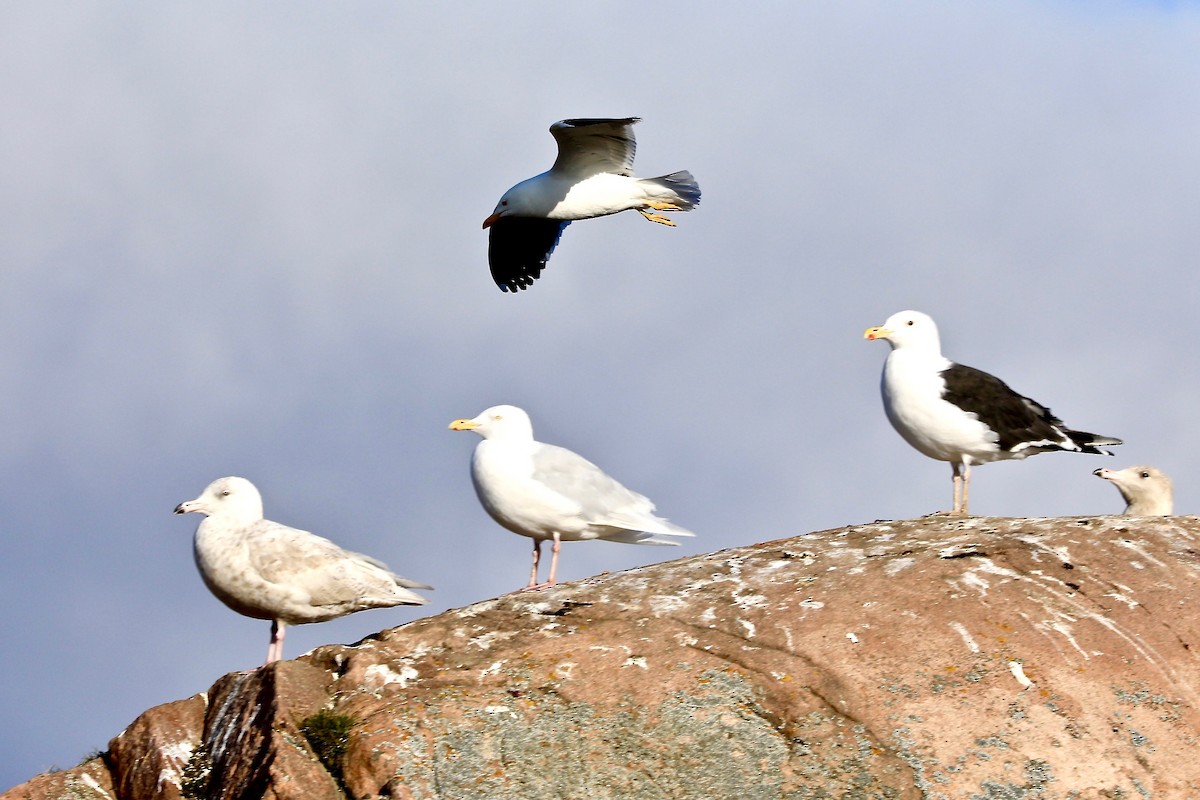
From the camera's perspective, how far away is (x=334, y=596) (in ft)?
34.2

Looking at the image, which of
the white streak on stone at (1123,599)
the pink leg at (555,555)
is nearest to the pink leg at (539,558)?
the pink leg at (555,555)

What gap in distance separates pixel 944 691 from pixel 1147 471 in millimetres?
5176

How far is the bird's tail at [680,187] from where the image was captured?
16.3 metres

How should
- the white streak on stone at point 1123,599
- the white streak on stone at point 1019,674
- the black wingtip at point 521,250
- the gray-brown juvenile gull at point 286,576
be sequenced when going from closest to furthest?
the white streak on stone at point 1019,674, the white streak on stone at point 1123,599, the gray-brown juvenile gull at point 286,576, the black wingtip at point 521,250

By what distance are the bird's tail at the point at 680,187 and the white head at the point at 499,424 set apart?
18.1 ft

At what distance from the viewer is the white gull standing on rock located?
1189 centimetres

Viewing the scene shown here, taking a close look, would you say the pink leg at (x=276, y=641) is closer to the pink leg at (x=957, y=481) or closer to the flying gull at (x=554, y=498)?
the flying gull at (x=554, y=498)

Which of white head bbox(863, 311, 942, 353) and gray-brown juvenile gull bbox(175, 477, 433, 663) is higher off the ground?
white head bbox(863, 311, 942, 353)

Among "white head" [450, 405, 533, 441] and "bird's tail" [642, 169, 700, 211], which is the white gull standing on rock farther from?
"bird's tail" [642, 169, 700, 211]

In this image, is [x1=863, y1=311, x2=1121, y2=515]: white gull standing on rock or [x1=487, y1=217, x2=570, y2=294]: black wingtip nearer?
[x1=863, y1=311, x2=1121, y2=515]: white gull standing on rock

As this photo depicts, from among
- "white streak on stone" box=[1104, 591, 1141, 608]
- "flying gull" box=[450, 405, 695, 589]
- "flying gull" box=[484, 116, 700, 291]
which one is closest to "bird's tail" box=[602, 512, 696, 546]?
"flying gull" box=[450, 405, 695, 589]

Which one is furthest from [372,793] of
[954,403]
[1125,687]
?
[954,403]

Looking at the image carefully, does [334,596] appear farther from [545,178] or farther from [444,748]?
[545,178]

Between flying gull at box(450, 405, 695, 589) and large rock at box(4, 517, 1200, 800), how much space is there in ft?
5.05
